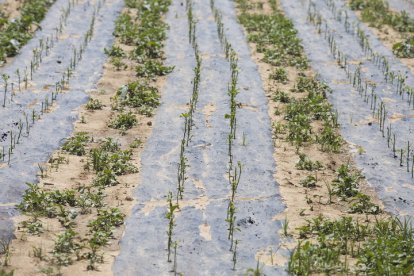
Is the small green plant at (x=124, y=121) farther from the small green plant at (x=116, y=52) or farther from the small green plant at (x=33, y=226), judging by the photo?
the small green plant at (x=116, y=52)

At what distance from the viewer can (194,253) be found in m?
7.10

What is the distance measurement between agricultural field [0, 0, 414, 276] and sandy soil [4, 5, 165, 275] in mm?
23

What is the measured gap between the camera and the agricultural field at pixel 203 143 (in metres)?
7.12

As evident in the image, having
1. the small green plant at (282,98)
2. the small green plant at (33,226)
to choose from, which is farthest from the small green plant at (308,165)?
the small green plant at (33,226)

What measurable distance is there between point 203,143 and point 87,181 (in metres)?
2.13

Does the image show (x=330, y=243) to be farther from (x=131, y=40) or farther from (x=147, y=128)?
(x=131, y=40)

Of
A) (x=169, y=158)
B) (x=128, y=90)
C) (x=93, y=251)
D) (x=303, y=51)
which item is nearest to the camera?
(x=93, y=251)

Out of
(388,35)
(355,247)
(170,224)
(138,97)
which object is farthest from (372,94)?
(170,224)

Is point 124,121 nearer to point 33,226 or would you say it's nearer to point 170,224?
point 33,226

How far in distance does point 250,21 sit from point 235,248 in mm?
11115

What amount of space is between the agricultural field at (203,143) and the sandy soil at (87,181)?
0.07ft

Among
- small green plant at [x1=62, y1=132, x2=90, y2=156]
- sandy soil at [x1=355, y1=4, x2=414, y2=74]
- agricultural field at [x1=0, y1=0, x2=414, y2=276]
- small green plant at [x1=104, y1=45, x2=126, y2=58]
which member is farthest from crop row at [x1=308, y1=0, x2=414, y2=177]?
small green plant at [x1=104, y1=45, x2=126, y2=58]

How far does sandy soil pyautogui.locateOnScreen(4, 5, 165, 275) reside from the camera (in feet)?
22.2

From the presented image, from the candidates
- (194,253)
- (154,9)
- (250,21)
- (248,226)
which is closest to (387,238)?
(248,226)
